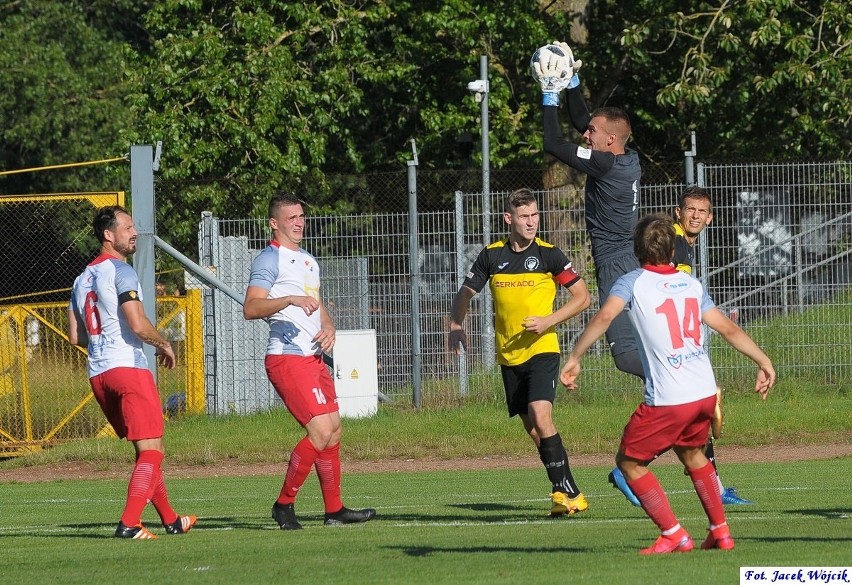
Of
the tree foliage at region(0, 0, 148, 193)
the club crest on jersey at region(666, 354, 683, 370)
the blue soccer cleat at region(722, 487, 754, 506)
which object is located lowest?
the blue soccer cleat at region(722, 487, 754, 506)

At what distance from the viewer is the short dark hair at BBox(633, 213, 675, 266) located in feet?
21.6

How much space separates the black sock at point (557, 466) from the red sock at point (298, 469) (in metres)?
1.65

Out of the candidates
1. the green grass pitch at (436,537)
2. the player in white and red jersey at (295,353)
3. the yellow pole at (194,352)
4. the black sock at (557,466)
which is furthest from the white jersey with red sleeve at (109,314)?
the yellow pole at (194,352)

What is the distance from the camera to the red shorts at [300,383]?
8461 mm

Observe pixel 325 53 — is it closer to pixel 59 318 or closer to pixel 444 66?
pixel 444 66

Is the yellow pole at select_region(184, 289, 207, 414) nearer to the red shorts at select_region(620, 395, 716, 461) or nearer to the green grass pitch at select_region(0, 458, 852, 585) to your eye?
the green grass pitch at select_region(0, 458, 852, 585)

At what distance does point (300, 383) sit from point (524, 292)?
1826 millimetres

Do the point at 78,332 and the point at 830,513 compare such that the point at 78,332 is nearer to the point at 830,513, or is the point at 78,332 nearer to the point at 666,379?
the point at 666,379

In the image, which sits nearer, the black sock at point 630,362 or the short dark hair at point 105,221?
the short dark hair at point 105,221

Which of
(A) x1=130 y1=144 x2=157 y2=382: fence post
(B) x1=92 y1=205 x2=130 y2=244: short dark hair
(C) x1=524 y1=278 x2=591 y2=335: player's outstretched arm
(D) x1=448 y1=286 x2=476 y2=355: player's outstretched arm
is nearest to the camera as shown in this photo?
(B) x1=92 y1=205 x2=130 y2=244: short dark hair

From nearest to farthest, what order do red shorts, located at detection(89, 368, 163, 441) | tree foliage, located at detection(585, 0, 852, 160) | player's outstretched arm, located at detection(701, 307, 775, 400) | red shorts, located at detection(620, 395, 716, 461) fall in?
red shorts, located at detection(620, 395, 716, 461) → player's outstretched arm, located at detection(701, 307, 775, 400) → red shorts, located at detection(89, 368, 163, 441) → tree foliage, located at detection(585, 0, 852, 160)

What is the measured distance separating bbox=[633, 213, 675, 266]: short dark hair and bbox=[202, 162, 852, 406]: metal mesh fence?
346 inches

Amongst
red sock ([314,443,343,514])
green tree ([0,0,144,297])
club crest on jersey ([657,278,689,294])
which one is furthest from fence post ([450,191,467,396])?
green tree ([0,0,144,297])

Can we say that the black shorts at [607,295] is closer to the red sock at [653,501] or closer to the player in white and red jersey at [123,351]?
the red sock at [653,501]
